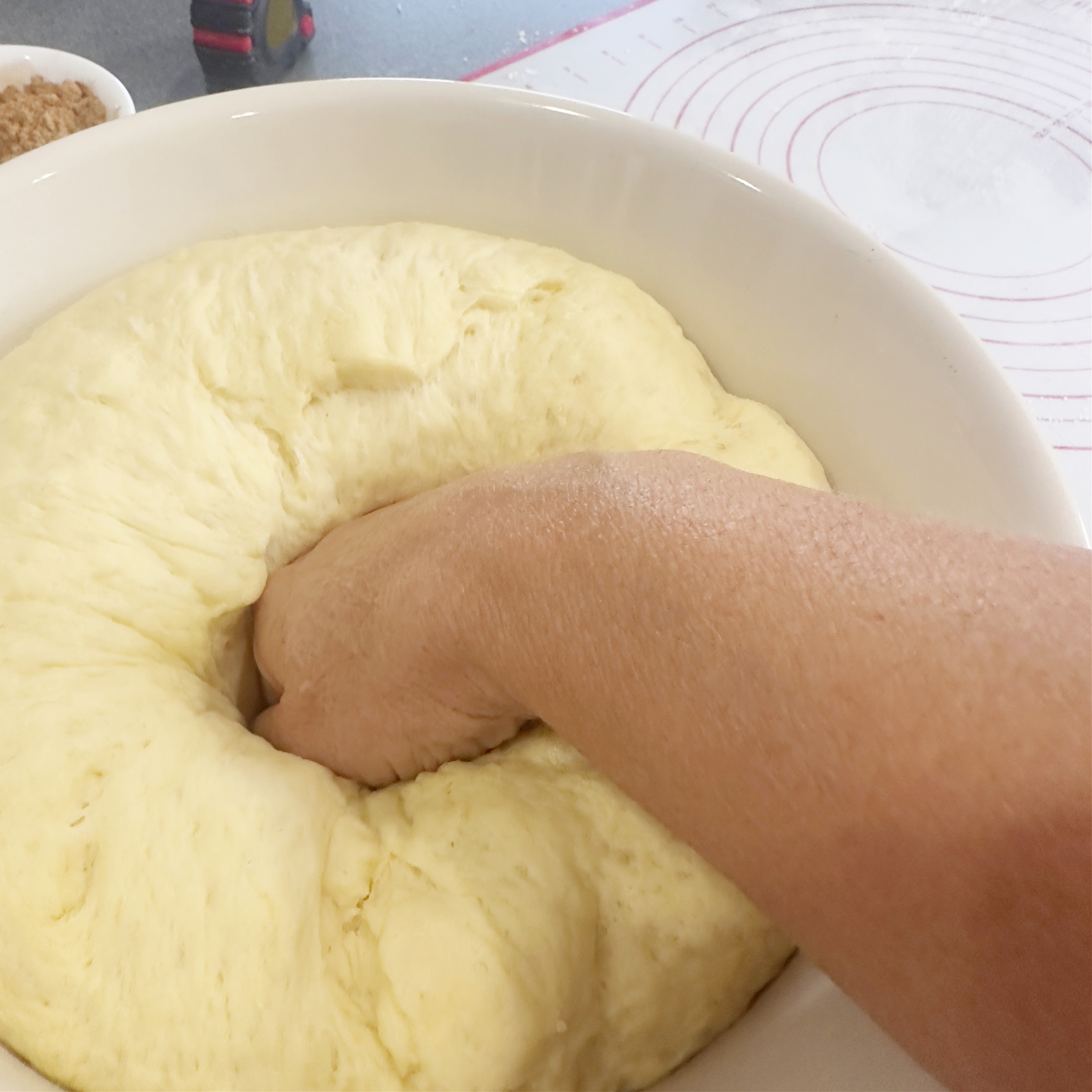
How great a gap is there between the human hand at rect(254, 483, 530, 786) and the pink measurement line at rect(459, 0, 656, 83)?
0.84 meters

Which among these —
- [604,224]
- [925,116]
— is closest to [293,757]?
[604,224]

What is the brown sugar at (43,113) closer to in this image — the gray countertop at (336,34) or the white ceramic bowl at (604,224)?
the gray countertop at (336,34)

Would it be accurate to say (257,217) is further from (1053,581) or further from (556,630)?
(1053,581)

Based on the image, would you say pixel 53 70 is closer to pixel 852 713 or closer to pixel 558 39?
pixel 558 39

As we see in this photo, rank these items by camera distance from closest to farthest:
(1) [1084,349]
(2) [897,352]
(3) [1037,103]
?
(2) [897,352]
(1) [1084,349]
(3) [1037,103]

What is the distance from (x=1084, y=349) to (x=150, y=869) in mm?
1056

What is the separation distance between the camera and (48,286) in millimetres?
723

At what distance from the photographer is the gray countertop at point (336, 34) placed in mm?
1293

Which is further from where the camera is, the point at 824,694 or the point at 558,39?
the point at 558,39

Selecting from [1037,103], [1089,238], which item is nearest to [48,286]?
[1089,238]

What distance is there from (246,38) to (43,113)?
288 millimetres

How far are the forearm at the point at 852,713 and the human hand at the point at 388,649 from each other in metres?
0.03

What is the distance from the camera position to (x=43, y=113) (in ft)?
3.51

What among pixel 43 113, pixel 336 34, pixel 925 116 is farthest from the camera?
pixel 336 34
